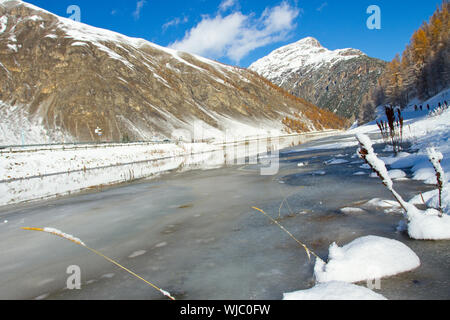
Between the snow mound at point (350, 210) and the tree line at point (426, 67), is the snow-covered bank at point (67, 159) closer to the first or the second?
the snow mound at point (350, 210)

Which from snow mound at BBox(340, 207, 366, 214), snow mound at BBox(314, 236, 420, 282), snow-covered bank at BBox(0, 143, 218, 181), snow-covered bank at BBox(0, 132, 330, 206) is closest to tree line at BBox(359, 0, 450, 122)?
snow-covered bank at BBox(0, 132, 330, 206)

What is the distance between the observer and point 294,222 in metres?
7.57

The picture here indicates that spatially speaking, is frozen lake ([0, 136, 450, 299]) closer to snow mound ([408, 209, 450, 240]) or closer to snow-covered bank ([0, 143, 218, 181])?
snow mound ([408, 209, 450, 240])

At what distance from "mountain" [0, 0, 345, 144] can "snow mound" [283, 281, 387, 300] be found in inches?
2938

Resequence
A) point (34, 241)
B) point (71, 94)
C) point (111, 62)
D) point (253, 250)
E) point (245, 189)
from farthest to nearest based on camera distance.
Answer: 1. point (111, 62)
2. point (71, 94)
3. point (245, 189)
4. point (34, 241)
5. point (253, 250)

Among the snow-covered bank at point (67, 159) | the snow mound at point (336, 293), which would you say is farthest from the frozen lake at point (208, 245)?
the snow-covered bank at point (67, 159)

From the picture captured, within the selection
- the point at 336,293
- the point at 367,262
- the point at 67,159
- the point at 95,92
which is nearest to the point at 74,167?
the point at 67,159

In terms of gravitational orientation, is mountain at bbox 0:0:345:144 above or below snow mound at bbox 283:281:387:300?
above

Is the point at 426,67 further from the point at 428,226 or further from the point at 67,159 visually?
the point at 428,226

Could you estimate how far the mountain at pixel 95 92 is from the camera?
93.1 m

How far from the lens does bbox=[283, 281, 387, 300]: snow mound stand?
352 centimetres

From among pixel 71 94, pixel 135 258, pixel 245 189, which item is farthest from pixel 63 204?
pixel 71 94
